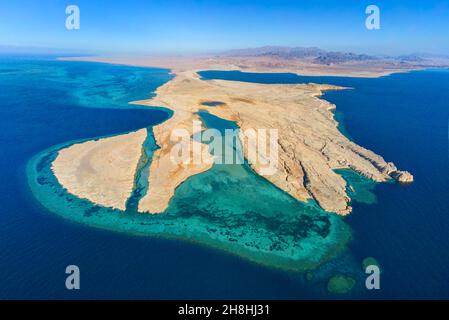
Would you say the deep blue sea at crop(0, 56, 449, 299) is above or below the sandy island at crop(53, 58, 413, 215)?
below

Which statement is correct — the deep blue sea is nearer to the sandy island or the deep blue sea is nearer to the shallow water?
the shallow water

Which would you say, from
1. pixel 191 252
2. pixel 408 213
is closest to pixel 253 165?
pixel 191 252

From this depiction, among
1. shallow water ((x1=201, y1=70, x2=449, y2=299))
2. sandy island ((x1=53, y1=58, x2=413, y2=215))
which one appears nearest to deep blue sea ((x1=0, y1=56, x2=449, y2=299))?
shallow water ((x1=201, y1=70, x2=449, y2=299))

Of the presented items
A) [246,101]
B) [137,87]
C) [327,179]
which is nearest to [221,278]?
[327,179]

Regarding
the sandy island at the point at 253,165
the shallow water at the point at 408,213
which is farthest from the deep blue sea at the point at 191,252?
the sandy island at the point at 253,165

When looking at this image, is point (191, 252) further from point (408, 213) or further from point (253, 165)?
point (408, 213)

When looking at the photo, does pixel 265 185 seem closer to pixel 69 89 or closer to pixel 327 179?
pixel 327 179

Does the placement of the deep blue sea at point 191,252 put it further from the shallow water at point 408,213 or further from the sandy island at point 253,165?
the sandy island at point 253,165

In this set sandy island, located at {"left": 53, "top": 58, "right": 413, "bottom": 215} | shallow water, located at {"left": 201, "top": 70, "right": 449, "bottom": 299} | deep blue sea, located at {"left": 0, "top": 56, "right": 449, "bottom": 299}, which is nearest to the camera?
deep blue sea, located at {"left": 0, "top": 56, "right": 449, "bottom": 299}
